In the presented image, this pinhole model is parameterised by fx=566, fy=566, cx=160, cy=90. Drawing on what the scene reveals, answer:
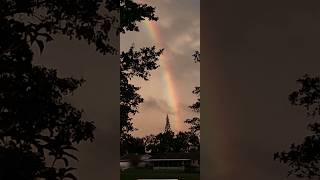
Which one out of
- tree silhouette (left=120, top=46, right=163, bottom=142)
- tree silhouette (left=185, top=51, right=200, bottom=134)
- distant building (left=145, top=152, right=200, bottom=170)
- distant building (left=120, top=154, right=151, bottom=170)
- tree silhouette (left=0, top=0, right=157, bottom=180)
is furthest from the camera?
distant building (left=145, top=152, right=200, bottom=170)

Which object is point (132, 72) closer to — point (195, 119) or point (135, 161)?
point (195, 119)

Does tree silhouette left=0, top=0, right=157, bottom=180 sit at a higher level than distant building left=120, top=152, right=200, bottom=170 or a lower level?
higher

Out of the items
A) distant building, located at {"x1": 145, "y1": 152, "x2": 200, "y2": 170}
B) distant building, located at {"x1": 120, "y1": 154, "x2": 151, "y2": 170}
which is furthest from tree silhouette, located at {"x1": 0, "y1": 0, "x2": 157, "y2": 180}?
distant building, located at {"x1": 145, "y1": 152, "x2": 200, "y2": 170}

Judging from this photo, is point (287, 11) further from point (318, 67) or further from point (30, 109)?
point (30, 109)

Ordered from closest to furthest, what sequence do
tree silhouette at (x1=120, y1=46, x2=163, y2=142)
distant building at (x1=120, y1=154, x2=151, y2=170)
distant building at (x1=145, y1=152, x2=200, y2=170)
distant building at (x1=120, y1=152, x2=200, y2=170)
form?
tree silhouette at (x1=120, y1=46, x2=163, y2=142) < distant building at (x1=120, y1=154, x2=151, y2=170) < distant building at (x1=120, y1=152, x2=200, y2=170) < distant building at (x1=145, y1=152, x2=200, y2=170)

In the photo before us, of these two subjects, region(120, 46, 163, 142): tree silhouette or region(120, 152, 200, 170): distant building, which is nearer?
region(120, 46, 163, 142): tree silhouette

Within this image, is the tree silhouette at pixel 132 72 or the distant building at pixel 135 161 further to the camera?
the distant building at pixel 135 161

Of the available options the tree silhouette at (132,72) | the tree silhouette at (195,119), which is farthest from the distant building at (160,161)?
the tree silhouette at (132,72)

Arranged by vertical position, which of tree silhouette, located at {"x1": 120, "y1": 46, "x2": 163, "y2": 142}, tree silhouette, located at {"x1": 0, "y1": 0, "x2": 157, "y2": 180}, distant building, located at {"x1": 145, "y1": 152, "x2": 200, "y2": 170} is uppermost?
tree silhouette, located at {"x1": 120, "y1": 46, "x2": 163, "y2": 142}

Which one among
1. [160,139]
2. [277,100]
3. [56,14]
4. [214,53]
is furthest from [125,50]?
[160,139]

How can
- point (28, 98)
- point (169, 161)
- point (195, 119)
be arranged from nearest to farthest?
point (28, 98) < point (195, 119) < point (169, 161)

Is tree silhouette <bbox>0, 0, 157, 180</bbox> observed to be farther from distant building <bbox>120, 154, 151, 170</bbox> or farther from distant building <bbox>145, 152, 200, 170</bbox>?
distant building <bbox>145, 152, 200, 170</bbox>

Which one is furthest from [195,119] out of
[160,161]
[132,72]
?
[160,161]

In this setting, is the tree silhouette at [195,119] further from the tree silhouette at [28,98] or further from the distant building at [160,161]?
the distant building at [160,161]
